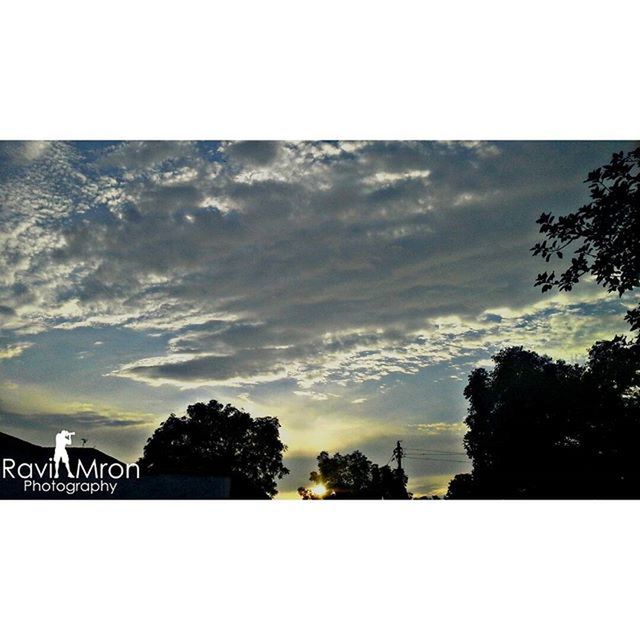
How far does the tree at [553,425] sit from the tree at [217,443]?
1.77 metres

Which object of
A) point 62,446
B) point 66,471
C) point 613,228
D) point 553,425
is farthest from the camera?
point 553,425

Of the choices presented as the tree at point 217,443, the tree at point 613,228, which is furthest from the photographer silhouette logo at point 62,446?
the tree at point 613,228

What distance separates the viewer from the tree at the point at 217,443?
23.6ft

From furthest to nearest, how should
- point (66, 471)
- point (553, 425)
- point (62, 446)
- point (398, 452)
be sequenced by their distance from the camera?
point (553, 425) < point (398, 452) < point (62, 446) < point (66, 471)

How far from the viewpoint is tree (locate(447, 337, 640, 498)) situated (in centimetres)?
718

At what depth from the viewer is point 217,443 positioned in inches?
291

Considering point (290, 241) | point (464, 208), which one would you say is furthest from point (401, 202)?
point (290, 241)

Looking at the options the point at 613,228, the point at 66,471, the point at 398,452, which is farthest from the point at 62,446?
the point at 613,228

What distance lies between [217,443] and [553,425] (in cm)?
333

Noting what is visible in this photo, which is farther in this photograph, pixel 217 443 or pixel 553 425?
pixel 553 425

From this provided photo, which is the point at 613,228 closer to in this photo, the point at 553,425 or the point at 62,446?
the point at 553,425

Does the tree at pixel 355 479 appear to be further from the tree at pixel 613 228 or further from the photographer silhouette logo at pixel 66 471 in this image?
the tree at pixel 613 228
